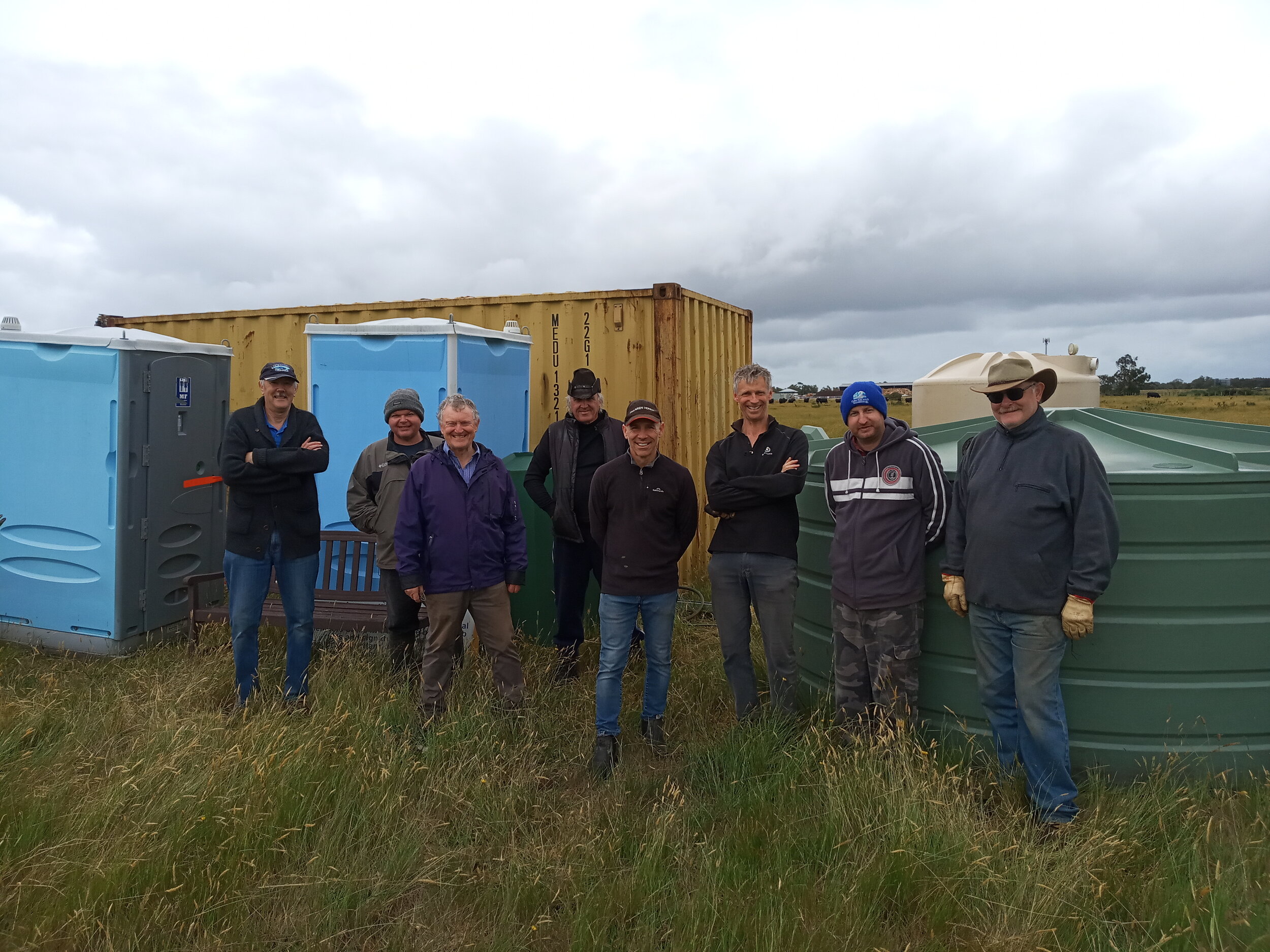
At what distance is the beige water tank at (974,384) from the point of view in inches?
296

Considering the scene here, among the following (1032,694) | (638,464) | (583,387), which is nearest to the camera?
(1032,694)

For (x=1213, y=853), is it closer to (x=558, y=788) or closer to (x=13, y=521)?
(x=558, y=788)

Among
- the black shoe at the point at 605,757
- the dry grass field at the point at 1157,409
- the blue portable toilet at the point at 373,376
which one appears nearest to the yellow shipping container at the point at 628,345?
the blue portable toilet at the point at 373,376

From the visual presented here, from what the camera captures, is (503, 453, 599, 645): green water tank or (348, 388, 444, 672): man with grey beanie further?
(503, 453, 599, 645): green water tank

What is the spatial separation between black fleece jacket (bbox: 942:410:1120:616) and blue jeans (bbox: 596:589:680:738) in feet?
4.62

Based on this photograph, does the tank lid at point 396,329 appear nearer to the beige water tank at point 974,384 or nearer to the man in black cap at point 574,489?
the man in black cap at point 574,489

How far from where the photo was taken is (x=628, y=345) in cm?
796

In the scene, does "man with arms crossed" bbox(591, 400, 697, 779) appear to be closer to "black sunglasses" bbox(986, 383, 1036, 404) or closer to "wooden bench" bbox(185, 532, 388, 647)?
"black sunglasses" bbox(986, 383, 1036, 404)

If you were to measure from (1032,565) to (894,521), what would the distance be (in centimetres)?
59

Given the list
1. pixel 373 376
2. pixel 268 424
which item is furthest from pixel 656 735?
pixel 373 376

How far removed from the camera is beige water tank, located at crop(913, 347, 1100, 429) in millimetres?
7527

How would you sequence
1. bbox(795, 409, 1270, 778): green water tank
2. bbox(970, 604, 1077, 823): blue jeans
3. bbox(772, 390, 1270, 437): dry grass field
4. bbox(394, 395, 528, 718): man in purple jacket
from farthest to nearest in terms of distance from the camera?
bbox(772, 390, 1270, 437): dry grass field, bbox(394, 395, 528, 718): man in purple jacket, bbox(795, 409, 1270, 778): green water tank, bbox(970, 604, 1077, 823): blue jeans

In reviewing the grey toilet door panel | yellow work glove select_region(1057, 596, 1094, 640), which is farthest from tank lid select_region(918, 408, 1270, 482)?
the grey toilet door panel

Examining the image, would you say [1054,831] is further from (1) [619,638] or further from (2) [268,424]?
(2) [268,424]
